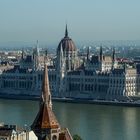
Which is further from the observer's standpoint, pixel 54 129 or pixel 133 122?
pixel 133 122

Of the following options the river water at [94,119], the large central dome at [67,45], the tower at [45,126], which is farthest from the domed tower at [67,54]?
the tower at [45,126]

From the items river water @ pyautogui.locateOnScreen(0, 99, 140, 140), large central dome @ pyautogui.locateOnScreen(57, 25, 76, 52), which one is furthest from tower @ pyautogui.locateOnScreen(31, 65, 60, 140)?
large central dome @ pyautogui.locateOnScreen(57, 25, 76, 52)

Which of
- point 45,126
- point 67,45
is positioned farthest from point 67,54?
point 45,126

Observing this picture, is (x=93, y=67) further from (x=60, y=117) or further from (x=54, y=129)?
(x=54, y=129)

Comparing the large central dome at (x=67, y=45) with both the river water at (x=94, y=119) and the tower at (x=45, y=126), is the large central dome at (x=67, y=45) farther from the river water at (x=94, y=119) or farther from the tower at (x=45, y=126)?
the tower at (x=45, y=126)

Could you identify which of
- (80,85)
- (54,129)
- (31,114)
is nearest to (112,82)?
(80,85)

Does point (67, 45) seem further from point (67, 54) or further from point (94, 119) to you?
point (94, 119)
